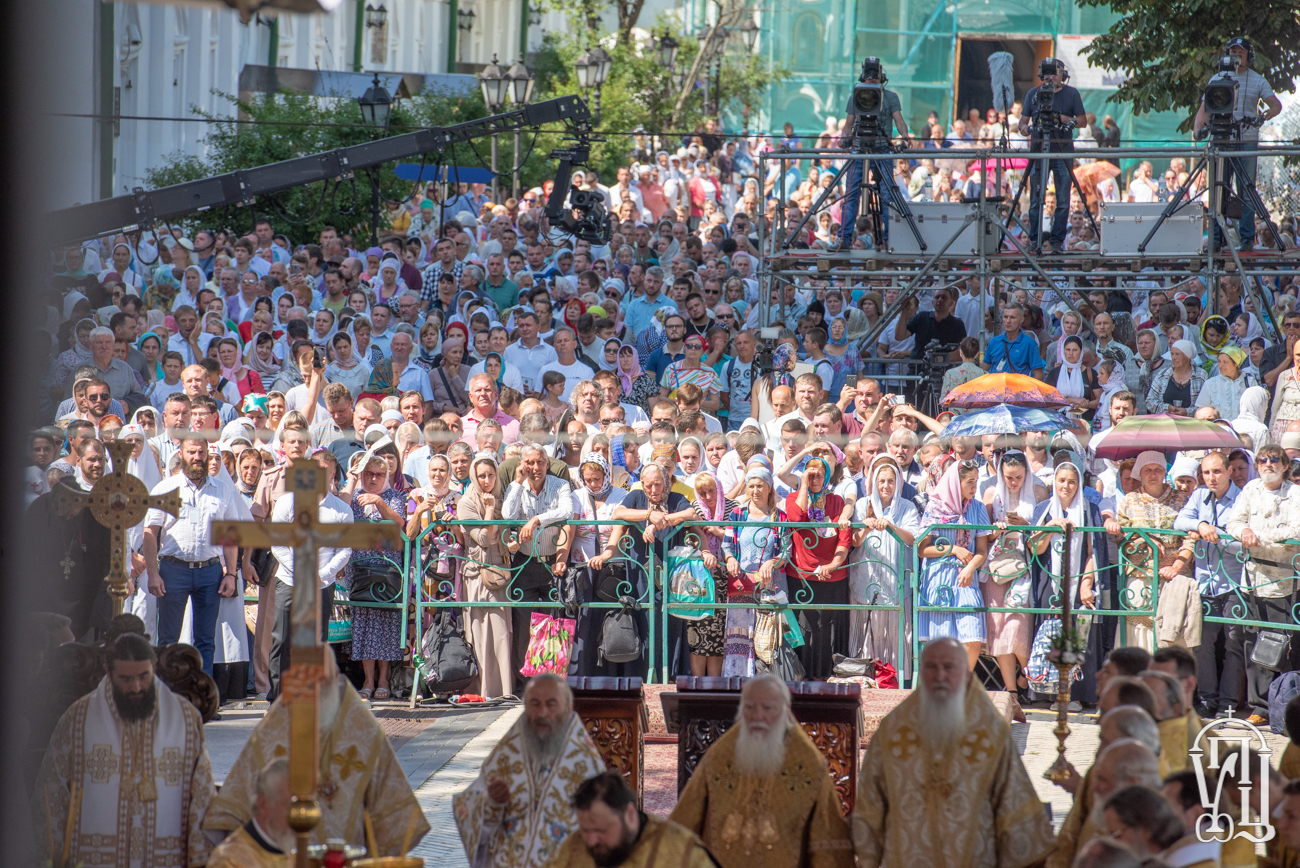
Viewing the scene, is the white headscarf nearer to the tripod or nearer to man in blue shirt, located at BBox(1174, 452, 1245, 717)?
man in blue shirt, located at BBox(1174, 452, 1245, 717)

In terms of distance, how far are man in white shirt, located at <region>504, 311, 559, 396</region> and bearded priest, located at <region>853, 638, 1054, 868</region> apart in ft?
25.8

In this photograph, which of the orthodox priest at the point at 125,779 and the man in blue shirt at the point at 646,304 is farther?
the man in blue shirt at the point at 646,304

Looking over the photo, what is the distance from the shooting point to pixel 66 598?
8914mm

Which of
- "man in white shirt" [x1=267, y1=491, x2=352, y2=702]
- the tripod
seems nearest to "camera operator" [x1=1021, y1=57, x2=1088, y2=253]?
the tripod

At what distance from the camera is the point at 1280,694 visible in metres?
10.0

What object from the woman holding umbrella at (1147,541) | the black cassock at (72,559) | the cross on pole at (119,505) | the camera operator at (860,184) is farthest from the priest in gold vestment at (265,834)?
the camera operator at (860,184)

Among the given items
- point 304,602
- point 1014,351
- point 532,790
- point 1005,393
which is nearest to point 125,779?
point 532,790

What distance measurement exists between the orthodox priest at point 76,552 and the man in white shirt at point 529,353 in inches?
184

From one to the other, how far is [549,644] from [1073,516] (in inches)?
139

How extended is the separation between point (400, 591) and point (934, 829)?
17.7ft

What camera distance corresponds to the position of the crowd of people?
10.5 meters

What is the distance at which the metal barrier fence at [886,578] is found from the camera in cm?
1049

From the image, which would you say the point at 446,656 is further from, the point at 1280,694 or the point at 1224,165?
the point at 1224,165

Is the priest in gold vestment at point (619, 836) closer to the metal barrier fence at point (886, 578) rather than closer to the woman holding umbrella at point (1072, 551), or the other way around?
the metal barrier fence at point (886, 578)
